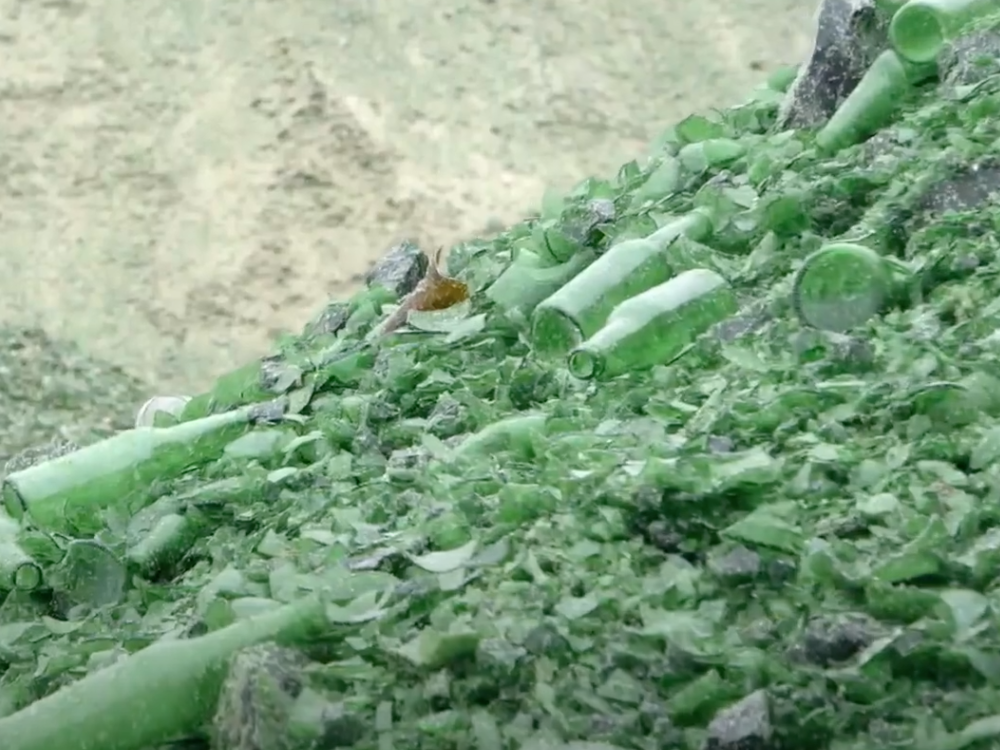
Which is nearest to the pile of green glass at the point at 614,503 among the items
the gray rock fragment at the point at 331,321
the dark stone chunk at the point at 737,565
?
the dark stone chunk at the point at 737,565

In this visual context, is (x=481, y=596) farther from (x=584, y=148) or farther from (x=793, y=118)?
(x=584, y=148)

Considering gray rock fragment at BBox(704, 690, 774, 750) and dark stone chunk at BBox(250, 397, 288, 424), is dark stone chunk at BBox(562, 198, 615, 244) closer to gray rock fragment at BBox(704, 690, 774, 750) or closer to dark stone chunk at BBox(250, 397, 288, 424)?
dark stone chunk at BBox(250, 397, 288, 424)

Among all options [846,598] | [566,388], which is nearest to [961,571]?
[846,598]

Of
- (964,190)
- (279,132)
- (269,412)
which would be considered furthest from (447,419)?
(279,132)

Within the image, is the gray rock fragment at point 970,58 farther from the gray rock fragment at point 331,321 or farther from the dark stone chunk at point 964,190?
the gray rock fragment at point 331,321

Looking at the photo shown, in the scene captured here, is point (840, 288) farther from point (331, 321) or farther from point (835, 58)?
point (331, 321)

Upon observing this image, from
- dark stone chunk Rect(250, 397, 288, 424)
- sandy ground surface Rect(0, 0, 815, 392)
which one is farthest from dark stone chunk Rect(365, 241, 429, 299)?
sandy ground surface Rect(0, 0, 815, 392)

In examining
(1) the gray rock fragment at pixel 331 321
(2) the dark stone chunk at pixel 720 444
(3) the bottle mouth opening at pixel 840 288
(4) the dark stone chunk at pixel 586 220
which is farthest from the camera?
(1) the gray rock fragment at pixel 331 321
